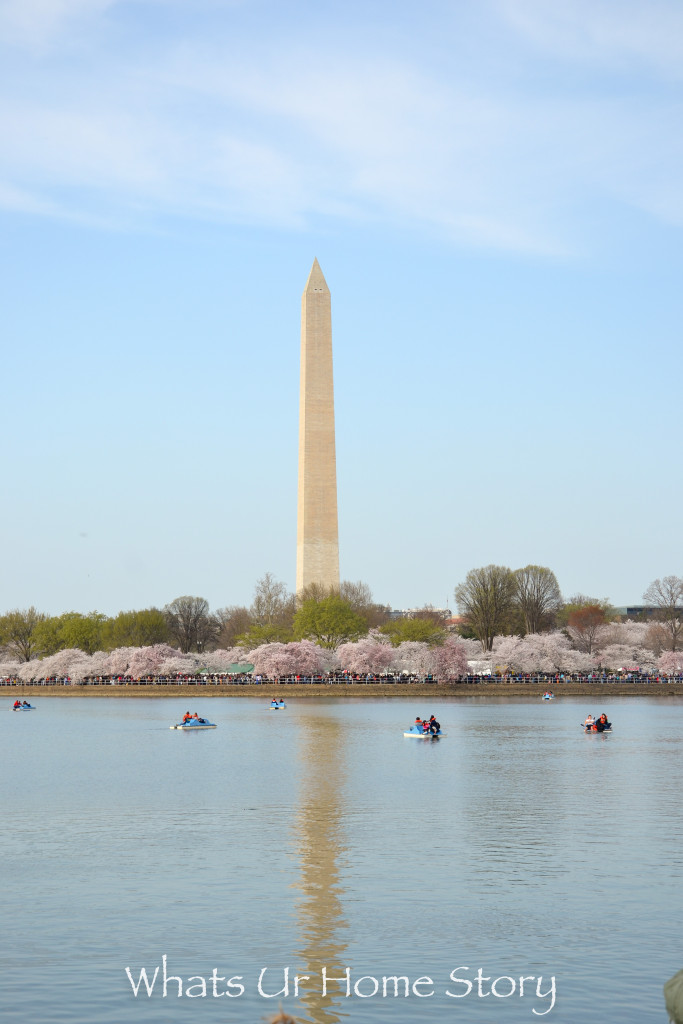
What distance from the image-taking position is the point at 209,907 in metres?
17.0

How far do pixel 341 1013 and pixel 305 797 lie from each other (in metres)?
17.0

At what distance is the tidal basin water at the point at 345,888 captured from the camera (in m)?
13.2

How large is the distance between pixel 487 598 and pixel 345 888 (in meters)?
85.7

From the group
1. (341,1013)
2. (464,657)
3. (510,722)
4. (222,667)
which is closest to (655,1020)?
(341,1013)

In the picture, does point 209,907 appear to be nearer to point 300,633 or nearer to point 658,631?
point 300,633

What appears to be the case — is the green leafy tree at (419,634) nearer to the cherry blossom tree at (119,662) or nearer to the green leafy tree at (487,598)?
the green leafy tree at (487,598)

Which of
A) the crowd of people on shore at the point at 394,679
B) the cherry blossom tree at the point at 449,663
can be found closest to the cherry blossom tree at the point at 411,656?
the crowd of people on shore at the point at 394,679

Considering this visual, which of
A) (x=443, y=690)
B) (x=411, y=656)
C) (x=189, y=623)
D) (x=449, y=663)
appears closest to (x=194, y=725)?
(x=443, y=690)

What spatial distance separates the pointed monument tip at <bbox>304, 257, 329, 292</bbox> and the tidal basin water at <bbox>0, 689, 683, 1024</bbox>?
50.6 meters

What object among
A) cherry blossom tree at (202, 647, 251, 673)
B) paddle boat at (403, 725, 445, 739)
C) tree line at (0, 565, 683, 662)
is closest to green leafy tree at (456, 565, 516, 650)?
tree line at (0, 565, 683, 662)

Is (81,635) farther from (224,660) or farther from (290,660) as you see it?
(290,660)

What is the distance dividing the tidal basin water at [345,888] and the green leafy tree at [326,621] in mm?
48948

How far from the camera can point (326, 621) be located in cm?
8912

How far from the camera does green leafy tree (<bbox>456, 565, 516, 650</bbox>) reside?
10312cm
